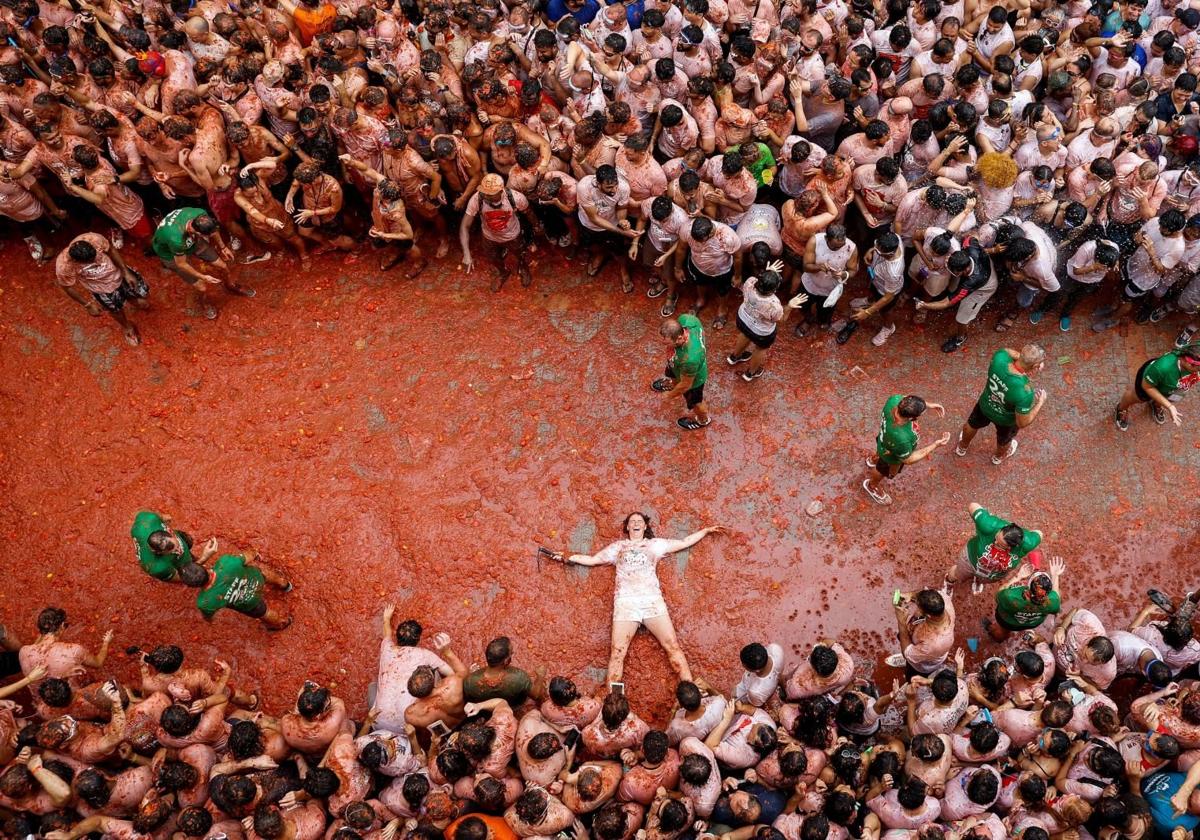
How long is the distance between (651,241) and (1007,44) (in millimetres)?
5608

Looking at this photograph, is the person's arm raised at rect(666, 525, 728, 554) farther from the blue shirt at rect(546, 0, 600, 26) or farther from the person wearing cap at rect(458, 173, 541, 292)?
the blue shirt at rect(546, 0, 600, 26)

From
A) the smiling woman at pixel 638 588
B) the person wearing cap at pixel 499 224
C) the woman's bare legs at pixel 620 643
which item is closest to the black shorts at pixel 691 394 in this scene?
the smiling woman at pixel 638 588

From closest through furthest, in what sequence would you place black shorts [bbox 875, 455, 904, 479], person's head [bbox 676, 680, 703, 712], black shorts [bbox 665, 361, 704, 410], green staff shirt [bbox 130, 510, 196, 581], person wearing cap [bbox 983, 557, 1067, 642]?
person's head [bbox 676, 680, 703, 712] → person wearing cap [bbox 983, 557, 1067, 642] → green staff shirt [bbox 130, 510, 196, 581] → black shorts [bbox 875, 455, 904, 479] → black shorts [bbox 665, 361, 704, 410]

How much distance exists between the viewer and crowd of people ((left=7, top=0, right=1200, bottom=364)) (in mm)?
9875

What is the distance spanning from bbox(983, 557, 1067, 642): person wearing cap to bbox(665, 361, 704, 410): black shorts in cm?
366

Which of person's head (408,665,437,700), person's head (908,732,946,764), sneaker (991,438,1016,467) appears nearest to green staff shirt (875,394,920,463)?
sneaker (991,438,1016,467)

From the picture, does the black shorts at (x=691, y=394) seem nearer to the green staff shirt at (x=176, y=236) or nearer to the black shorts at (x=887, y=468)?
the black shorts at (x=887, y=468)

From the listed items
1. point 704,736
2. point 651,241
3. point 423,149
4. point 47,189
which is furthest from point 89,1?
point 704,736

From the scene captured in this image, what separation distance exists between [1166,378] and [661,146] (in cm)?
630

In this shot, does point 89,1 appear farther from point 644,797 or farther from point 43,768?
point 644,797

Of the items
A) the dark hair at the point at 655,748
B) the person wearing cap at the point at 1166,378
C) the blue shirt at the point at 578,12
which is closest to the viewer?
the dark hair at the point at 655,748

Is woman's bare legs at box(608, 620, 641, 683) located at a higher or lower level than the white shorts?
lower

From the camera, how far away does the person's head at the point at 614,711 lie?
24.2 feet

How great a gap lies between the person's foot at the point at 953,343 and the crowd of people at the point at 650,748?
3187 millimetres
